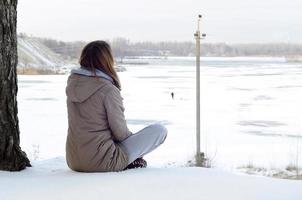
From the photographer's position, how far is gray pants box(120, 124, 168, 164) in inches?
125

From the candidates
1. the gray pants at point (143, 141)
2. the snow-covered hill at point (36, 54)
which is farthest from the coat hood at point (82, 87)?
the snow-covered hill at point (36, 54)

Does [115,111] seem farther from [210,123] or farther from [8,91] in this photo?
[210,123]

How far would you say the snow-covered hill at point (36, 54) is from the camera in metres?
67.4

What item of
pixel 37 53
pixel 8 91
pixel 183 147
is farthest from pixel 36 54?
pixel 8 91

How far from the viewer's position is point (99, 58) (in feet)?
10.2

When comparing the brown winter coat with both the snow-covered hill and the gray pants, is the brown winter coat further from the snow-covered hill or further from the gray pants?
the snow-covered hill

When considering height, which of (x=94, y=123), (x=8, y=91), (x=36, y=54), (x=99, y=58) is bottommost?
(x=36, y=54)

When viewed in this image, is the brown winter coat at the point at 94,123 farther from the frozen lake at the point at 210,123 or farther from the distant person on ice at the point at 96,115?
the frozen lake at the point at 210,123

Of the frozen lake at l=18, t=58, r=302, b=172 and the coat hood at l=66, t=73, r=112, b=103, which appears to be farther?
the frozen lake at l=18, t=58, r=302, b=172

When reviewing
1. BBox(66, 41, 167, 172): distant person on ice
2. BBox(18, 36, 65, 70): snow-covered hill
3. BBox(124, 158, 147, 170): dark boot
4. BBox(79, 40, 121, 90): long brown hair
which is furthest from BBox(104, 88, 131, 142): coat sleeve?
BBox(18, 36, 65, 70): snow-covered hill

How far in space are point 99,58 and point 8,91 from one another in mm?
620

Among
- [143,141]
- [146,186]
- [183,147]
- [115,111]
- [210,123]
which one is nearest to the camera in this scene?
[146,186]

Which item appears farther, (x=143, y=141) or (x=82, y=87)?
(x=143, y=141)

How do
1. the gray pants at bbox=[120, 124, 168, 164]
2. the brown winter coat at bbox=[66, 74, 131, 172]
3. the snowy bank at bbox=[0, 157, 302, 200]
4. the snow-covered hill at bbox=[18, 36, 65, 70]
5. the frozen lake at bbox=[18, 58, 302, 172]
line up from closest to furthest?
the snowy bank at bbox=[0, 157, 302, 200] < the brown winter coat at bbox=[66, 74, 131, 172] < the gray pants at bbox=[120, 124, 168, 164] < the frozen lake at bbox=[18, 58, 302, 172] < the snow-covered hill at bbox=[18, 36, 65, 70]
